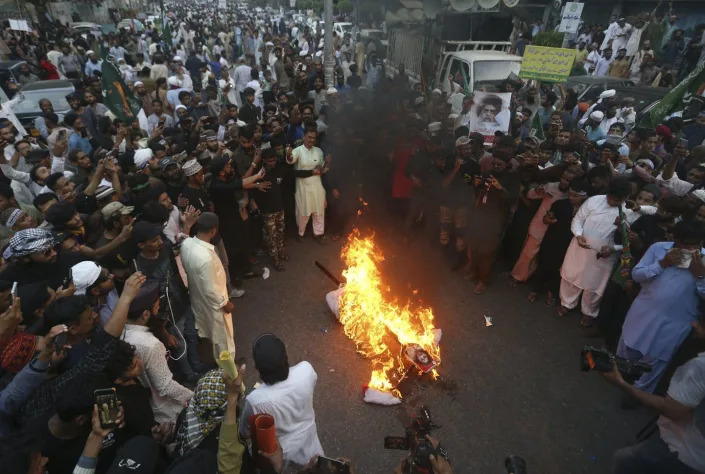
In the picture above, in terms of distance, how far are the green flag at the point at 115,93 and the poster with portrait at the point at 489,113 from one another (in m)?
8.07

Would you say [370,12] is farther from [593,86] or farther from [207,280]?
[207,280]

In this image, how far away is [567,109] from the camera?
12219 mm

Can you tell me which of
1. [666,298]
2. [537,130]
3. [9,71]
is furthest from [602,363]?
[9,71]

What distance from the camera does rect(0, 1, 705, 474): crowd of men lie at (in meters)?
2.85

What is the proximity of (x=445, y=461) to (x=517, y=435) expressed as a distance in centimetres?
241

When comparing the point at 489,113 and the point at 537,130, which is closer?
the point at 489,113

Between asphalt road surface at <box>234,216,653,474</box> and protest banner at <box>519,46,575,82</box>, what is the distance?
20.3 feet

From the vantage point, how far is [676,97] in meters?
8.18

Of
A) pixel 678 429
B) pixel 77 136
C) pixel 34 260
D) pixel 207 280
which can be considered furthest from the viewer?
pixel 77 136

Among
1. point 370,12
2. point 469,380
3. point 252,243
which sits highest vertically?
point 370,12

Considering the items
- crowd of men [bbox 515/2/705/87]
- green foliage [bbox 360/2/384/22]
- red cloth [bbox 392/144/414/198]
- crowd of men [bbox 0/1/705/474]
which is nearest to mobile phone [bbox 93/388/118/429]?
crowd of men [bbox 0/1/705/474]

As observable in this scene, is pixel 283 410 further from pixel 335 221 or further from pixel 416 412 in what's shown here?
pixel 335 221

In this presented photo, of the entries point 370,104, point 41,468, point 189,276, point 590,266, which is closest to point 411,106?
point 370,104

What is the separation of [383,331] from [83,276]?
3493 millimetres
